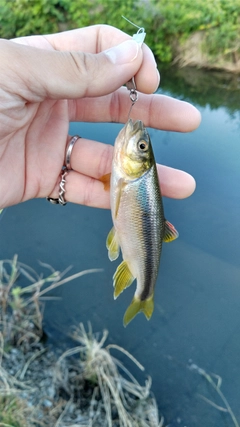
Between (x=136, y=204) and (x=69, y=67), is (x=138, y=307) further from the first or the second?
(x=69, y=67)

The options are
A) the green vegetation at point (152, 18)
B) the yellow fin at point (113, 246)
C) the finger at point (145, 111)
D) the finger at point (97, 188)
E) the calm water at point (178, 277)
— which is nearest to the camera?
the yellow fin at point (113, 246)

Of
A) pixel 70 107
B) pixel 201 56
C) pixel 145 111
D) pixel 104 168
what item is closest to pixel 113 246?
pixel 104 168

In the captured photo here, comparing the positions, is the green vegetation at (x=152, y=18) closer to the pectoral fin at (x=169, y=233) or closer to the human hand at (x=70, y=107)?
the human hand at (x=70, y=107)

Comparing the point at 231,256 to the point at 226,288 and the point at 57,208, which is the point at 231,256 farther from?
the point at 57,208

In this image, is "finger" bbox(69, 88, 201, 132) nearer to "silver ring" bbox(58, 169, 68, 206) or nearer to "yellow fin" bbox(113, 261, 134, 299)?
"silver ring" bbox(58, 169, 68, 206)

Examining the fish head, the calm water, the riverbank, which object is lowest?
the calm water

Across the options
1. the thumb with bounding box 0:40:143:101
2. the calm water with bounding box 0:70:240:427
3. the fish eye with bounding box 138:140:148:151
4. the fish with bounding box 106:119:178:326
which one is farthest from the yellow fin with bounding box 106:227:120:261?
the calm water with bounding box 0:70:240:427

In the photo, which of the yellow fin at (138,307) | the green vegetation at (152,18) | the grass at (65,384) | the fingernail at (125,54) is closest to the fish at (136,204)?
the yellow fin at (138,307)
